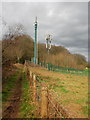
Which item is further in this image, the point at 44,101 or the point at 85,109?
the point at 85,109

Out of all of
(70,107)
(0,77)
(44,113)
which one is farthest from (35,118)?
(0,77)

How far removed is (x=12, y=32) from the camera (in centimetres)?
1350

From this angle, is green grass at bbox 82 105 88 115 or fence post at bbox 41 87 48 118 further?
green grass at bbox 82 105 88 115

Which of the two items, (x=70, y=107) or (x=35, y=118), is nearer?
(x=35, y=118)

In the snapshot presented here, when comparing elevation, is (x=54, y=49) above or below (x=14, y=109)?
above

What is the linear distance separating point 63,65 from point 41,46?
1310 cm

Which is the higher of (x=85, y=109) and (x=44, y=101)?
(x=44, y=101)

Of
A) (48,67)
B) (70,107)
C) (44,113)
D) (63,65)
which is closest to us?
(44,113)

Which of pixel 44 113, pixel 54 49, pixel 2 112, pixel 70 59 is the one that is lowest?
pixel 2 112

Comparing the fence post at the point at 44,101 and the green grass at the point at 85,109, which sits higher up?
the fence post at the point at 44,101

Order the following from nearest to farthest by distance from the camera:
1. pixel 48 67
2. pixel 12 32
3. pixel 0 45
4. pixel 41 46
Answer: pixel 0 45, pixel 12 32, pixel 48 67, pixel 41 46

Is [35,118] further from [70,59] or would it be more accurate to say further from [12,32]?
[70,59]

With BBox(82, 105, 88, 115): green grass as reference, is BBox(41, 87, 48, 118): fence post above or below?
above

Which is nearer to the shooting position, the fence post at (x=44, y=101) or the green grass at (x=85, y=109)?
the fence post at (x=44, y=101)
